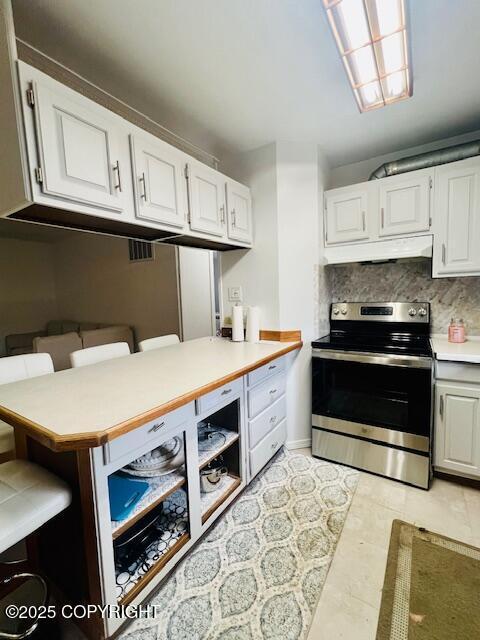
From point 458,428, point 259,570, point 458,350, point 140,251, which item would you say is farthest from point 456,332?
point 140,251

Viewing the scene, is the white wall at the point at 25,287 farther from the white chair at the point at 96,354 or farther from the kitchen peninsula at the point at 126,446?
the kitchen peninsula at the point at 126,446

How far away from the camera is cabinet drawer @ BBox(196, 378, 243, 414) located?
53.7 inches

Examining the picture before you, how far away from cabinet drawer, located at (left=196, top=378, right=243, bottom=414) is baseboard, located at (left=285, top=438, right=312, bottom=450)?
0.99 meters

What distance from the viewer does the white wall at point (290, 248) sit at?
2.20m

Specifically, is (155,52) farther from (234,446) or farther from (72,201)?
(234,446)

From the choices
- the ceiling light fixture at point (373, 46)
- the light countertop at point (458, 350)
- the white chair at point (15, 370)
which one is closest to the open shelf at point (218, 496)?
the white chair at point (15, 370)

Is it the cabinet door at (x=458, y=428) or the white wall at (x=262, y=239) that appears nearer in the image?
the cabinet door at (x=458, y=428)

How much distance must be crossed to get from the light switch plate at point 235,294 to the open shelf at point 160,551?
1469 millimetres

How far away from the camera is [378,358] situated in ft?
6.15

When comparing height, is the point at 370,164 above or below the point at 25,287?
above

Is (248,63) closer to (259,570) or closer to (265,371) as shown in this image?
(265,371)

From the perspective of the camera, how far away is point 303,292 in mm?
2275

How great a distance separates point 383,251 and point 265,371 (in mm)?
1270

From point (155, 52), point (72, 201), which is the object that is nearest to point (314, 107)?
point (155, 52)
